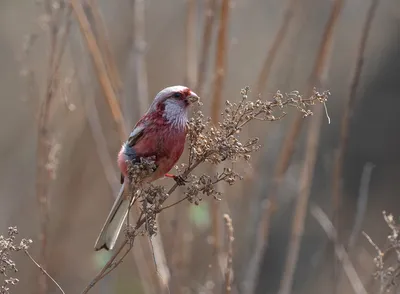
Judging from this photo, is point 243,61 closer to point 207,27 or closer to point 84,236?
point 84,236

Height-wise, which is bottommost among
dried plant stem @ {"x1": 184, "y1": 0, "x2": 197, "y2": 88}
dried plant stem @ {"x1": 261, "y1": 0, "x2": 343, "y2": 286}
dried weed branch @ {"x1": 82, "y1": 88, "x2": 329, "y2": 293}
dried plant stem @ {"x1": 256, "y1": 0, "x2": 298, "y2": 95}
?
dried weed branch @ {"x1": 82, "y1": 88, "x2": 329, "y2": 293}

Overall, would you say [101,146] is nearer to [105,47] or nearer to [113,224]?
[105,47]

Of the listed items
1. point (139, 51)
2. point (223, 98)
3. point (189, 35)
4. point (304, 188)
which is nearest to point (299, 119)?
point (304, 188)

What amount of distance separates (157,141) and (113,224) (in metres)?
0.33

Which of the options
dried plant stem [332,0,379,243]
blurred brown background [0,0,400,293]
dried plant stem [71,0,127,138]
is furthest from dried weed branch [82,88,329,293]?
blurred brown background [0,0,400,293]

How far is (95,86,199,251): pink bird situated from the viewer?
213 cm

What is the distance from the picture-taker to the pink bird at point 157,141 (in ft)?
6.97

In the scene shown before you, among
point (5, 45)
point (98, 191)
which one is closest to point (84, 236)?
point (98, 191)

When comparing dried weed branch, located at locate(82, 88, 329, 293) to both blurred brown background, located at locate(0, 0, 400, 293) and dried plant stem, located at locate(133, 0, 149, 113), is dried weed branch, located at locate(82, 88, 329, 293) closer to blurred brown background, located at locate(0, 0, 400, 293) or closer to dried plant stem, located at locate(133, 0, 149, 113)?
dried plant stem, located at locate(133, 0, 149, 113)

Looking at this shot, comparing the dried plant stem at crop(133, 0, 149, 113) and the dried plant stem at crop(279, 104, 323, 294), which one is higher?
the dried plant stem at crop(133, 0, 149, 113)

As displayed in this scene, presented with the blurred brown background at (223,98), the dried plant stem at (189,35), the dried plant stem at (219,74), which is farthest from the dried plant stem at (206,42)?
the blurred brown background at (223,98)

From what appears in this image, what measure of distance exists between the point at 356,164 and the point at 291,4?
426cm

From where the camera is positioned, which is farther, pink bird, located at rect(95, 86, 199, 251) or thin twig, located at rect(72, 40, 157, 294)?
thin twig, located at rect(72, 40, 157, 294)

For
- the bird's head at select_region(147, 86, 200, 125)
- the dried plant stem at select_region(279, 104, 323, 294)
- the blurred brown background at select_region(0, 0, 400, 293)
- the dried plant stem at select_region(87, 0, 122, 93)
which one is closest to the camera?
the bird's head at select_region(147, 86, 200, 125)
